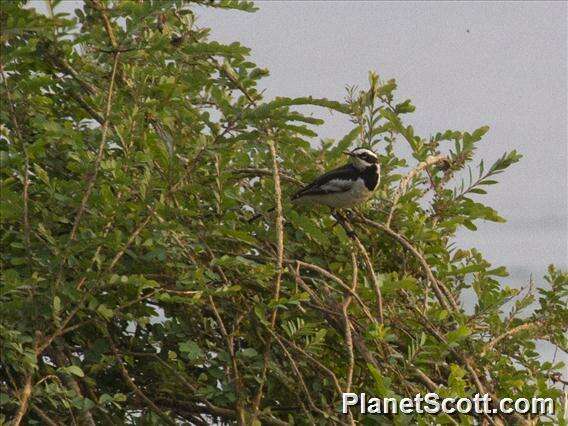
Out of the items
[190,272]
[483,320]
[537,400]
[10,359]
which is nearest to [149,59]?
[190,272]

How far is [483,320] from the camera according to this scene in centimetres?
685

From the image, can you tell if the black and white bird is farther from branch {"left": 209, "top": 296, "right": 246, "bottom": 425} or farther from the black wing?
branch {"left": 209, "top": 296, "right": 246, "bottom": 425}

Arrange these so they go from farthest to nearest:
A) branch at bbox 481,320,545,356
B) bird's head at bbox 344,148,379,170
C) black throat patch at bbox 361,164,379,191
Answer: bird's head at bbox 344,148,379,170 < black throat patch at bbox 361,164,379,191 < branch at bbox 481,320,545,356

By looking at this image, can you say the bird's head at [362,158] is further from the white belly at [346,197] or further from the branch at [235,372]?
the branch at [235,372]

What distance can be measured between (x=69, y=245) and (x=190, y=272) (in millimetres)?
661

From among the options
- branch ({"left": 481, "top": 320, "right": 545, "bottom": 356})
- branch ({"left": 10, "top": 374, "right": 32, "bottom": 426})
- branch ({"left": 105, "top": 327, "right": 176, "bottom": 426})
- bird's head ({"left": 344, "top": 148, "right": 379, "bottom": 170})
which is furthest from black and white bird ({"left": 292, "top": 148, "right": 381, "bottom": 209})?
branch ({"left": 10, "top": 374, "right": 32, "bottom": 426})

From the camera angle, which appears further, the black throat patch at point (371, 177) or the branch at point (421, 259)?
the black throat patch at point (371, 177)

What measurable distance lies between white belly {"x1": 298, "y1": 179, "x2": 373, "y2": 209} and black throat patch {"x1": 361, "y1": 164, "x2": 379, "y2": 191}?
4cm

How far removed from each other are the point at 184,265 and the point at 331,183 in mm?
1584

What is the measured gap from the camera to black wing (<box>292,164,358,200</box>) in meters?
6.74

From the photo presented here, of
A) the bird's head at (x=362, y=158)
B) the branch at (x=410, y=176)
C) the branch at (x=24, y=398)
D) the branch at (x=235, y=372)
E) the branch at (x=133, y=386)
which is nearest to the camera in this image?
the branch at (x=24, y=398)

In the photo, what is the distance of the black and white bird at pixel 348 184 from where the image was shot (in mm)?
6723

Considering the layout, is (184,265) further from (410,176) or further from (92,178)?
(410,176)

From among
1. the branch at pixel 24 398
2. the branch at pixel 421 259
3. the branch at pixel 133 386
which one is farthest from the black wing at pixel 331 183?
the branch at pixel 24 398
